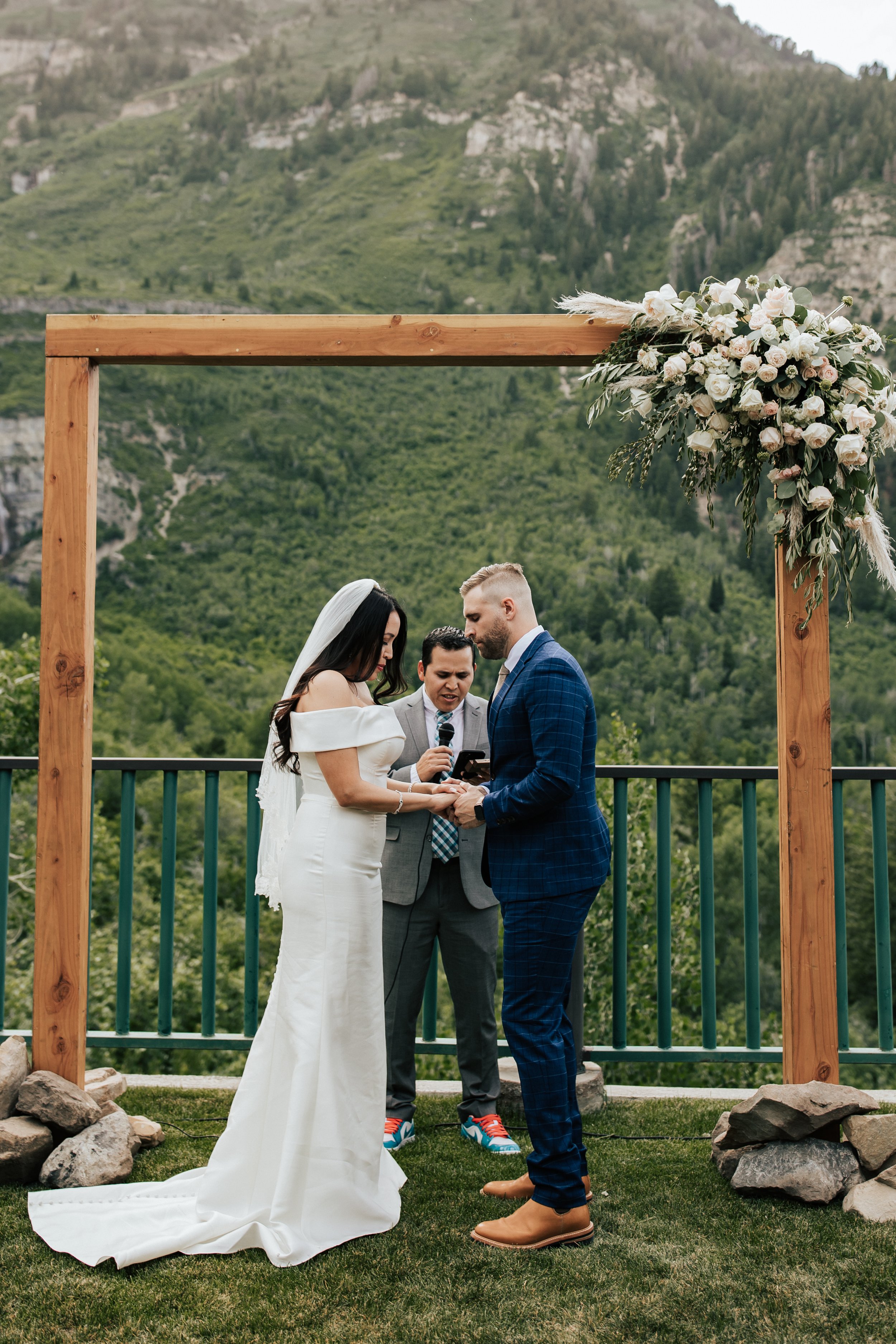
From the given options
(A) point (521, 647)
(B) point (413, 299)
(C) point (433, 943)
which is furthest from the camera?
(B) point (413, 299)

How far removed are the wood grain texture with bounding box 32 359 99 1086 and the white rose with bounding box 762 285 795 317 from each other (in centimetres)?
212

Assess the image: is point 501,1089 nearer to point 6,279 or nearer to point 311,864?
point 311,864

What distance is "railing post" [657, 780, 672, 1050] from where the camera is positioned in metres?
3.97

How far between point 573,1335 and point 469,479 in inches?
1482

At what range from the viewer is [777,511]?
126 inches

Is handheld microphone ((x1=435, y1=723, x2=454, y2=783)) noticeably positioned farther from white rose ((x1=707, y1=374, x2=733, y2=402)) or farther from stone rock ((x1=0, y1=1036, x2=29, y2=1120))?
stone rock ((x1=0, y1=1036, x2=29, y2=1120))

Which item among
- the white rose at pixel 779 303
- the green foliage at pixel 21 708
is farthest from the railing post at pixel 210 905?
the green foliage at pixel 21 708

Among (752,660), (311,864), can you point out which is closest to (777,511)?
(311,864)

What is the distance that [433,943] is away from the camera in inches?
141

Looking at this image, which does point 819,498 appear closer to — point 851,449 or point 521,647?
point 851,449

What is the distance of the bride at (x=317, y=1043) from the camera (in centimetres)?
271

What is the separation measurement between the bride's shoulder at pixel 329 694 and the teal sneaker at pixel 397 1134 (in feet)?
4.81

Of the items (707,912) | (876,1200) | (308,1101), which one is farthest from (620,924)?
(308,1101)

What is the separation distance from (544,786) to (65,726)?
1.68 meters
